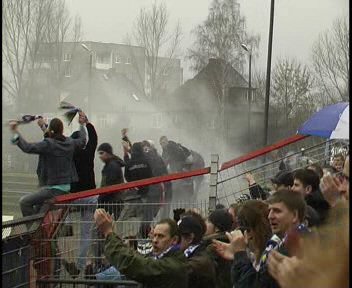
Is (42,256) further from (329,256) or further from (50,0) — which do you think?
(50,0)

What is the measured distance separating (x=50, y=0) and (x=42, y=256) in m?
20.0

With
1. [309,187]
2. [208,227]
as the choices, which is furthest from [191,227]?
[309,187]

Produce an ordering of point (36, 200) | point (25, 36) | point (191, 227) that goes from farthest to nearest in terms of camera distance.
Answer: point (25, 36)
point (36, 200)
point (191, 227)

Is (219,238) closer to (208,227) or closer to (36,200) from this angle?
(208,227)

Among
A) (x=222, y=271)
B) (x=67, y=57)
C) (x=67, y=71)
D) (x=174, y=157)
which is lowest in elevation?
(x=222, y=271)

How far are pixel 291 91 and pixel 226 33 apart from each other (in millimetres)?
7070

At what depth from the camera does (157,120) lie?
3450cm

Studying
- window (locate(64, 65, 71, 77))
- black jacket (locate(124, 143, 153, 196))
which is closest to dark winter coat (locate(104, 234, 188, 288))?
black jacket (locate(124, 143, 153, 196))

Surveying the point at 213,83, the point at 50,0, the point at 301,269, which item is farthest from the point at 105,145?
the point at 213,83

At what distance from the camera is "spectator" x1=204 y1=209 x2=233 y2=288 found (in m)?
4.38

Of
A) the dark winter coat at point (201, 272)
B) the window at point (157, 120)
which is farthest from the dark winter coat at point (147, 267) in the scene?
the window at point (157, 120)

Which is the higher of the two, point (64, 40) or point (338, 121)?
point (64, 40)

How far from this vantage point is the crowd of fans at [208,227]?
69.7 inches

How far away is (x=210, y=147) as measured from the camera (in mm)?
32969
